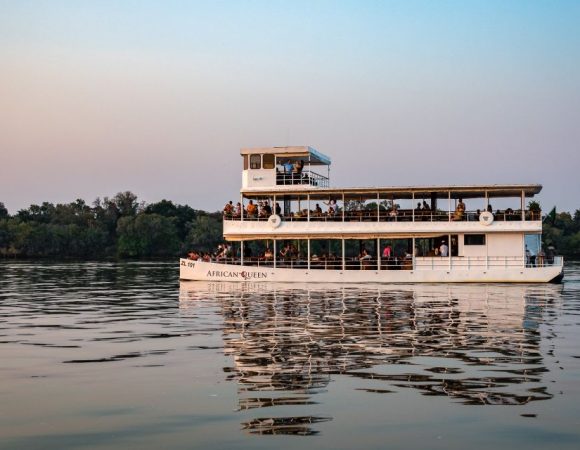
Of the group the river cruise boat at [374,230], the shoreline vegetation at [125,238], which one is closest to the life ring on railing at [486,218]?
the river cruise boat at [374,230]

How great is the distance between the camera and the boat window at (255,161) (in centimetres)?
4584

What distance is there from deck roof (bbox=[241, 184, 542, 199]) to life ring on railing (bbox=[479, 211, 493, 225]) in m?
1.25

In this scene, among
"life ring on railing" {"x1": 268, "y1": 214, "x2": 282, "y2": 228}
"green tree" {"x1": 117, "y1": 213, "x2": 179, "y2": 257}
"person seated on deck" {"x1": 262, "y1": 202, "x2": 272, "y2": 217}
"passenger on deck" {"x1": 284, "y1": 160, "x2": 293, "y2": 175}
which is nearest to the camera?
"life ring on railing" {"x1": 268, "y1": 214, "x2": 282, "y2": 228}

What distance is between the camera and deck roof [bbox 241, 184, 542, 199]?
42.7 metres

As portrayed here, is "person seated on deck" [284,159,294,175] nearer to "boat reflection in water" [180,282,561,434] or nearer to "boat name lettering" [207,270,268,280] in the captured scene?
"boat name lettering" [207,270,268,280]

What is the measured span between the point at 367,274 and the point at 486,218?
6.76 meters

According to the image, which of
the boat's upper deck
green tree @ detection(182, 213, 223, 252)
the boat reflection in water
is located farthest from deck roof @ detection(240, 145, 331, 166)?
green tree @ detection(182, 213, 223, 252)

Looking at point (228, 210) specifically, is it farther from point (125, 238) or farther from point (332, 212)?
point (125, 238)

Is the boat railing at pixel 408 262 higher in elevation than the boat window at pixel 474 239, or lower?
lower

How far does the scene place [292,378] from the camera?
43.9 ft

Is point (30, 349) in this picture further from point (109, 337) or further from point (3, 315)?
point (3, 315)

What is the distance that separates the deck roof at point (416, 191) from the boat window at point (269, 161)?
142 cm

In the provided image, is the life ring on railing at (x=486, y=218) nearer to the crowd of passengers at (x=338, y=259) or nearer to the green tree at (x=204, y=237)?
the crowd of passengers at (x=338, y=259)

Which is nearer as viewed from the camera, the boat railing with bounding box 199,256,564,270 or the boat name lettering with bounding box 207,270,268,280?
the boat railing with bounding box 199,256,564,270
